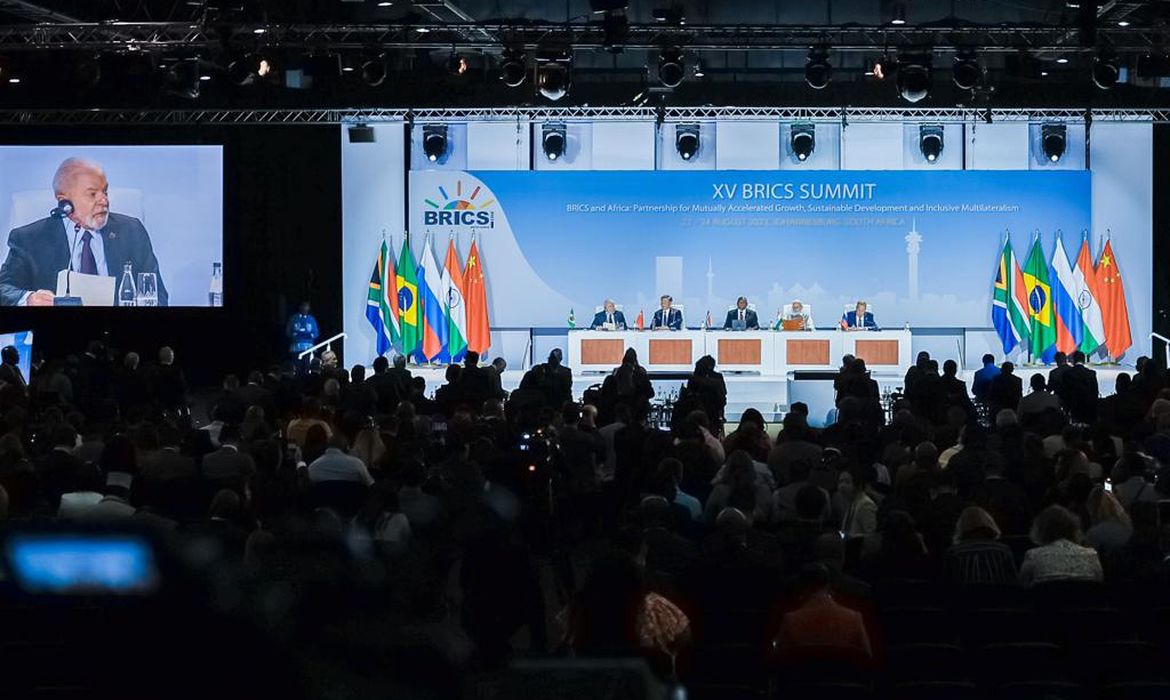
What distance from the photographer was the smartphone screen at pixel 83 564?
1.04m

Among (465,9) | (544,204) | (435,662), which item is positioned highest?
(465,9)

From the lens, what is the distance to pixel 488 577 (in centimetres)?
588

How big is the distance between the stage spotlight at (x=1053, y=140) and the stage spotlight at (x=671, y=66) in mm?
7109

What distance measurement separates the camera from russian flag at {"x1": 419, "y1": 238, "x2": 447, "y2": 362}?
20109 millimetres

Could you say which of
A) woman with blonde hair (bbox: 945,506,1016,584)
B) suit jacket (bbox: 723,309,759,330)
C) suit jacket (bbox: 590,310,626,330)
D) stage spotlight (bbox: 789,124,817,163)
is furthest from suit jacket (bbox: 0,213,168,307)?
woman with blonde hair (bbox: 945,506,1016,584)

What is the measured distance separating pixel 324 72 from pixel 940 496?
36.4 feet

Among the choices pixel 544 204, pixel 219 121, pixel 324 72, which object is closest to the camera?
pixel 324 72

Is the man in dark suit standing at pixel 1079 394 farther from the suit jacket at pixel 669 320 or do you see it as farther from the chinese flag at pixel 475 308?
the chinese flag at pixel 475 308

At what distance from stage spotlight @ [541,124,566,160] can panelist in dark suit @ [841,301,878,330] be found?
4491 millimetres

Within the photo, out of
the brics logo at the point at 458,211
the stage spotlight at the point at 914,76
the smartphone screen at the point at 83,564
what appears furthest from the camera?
the brics logo at the point at 458,211

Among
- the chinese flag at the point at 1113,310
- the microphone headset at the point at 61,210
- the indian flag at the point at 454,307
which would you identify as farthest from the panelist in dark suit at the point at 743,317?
the microphone headset at the point at 61,210

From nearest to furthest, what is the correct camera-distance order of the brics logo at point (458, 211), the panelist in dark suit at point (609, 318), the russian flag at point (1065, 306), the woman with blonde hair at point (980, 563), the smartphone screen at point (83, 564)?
the smartphone screen at point (83, 564) < the woman with blonde hair at point (980, 563) < the panelist in dark suit at point (609, 318) < the russian flag at point (1065, 306) < the brics logo at point (458, 211)

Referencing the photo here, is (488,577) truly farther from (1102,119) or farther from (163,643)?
(1102,119)

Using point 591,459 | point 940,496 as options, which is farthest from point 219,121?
point 940,496
